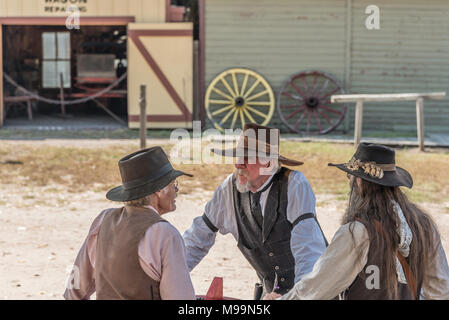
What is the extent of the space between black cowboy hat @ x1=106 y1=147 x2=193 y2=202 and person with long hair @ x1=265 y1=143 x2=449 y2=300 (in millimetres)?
714

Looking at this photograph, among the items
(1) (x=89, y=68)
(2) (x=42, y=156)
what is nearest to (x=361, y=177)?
(2) (x=42, y=156)

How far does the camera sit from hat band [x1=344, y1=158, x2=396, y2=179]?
3254 millimetres

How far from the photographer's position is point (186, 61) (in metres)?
15.7

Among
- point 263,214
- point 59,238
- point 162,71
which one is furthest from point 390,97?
point 263,214

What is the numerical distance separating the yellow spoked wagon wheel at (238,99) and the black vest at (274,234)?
1154 cm

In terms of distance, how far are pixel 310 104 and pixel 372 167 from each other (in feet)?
41.3

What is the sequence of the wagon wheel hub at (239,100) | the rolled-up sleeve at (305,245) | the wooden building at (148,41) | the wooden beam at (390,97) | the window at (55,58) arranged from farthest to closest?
the window at (55,58)
the wagon wheel hub at (239,100)
the wooden building at (148,41)
the wooden beam at (390,97)
the rolled-up sleeve at (305,245)

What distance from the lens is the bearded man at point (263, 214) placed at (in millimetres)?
3938

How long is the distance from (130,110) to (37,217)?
770 cm

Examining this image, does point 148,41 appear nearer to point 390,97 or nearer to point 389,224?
point 390,97

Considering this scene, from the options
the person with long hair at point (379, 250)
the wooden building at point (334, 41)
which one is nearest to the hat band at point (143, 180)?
the person with long hair at point (379, 250)

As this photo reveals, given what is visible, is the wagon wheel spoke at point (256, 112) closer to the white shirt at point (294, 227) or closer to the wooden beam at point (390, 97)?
the wooden beam at point (390, 97)
